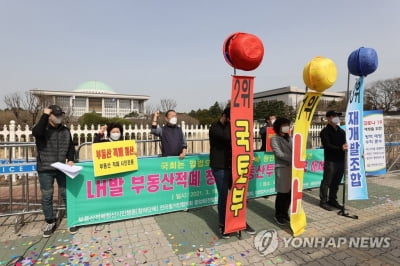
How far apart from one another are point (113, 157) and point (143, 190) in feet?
2.39

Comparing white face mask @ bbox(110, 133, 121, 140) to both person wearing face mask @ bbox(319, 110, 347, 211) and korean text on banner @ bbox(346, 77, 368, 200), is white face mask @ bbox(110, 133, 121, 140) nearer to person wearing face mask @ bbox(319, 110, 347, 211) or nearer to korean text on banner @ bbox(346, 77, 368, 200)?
person wearing face mask @ bbox(319, 110, 347, 211)

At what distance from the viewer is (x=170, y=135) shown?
443 centimetres

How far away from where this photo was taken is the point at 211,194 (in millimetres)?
4711

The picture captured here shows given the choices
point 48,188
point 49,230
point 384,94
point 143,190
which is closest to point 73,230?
point 49,230

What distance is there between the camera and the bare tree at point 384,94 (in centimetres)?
5425

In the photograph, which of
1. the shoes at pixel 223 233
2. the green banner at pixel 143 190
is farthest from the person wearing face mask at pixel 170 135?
the shoes at pixel 223 233

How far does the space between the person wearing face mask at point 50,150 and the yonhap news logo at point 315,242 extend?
266 centimetres

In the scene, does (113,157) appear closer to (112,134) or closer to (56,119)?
(112,134)

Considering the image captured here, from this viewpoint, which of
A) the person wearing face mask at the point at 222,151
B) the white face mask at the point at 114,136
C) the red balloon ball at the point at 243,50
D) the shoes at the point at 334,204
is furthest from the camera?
the shoes at the point at 334,204

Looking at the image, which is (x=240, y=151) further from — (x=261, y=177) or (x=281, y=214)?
(x=261, y=177)

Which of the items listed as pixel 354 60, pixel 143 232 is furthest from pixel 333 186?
pixel 143 232

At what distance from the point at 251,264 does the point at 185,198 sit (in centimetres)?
185

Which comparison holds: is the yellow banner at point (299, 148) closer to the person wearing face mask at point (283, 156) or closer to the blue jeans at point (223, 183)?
the person wearing face mask at point (283, 156)

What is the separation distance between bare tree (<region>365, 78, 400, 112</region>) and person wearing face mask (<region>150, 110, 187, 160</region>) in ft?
200
